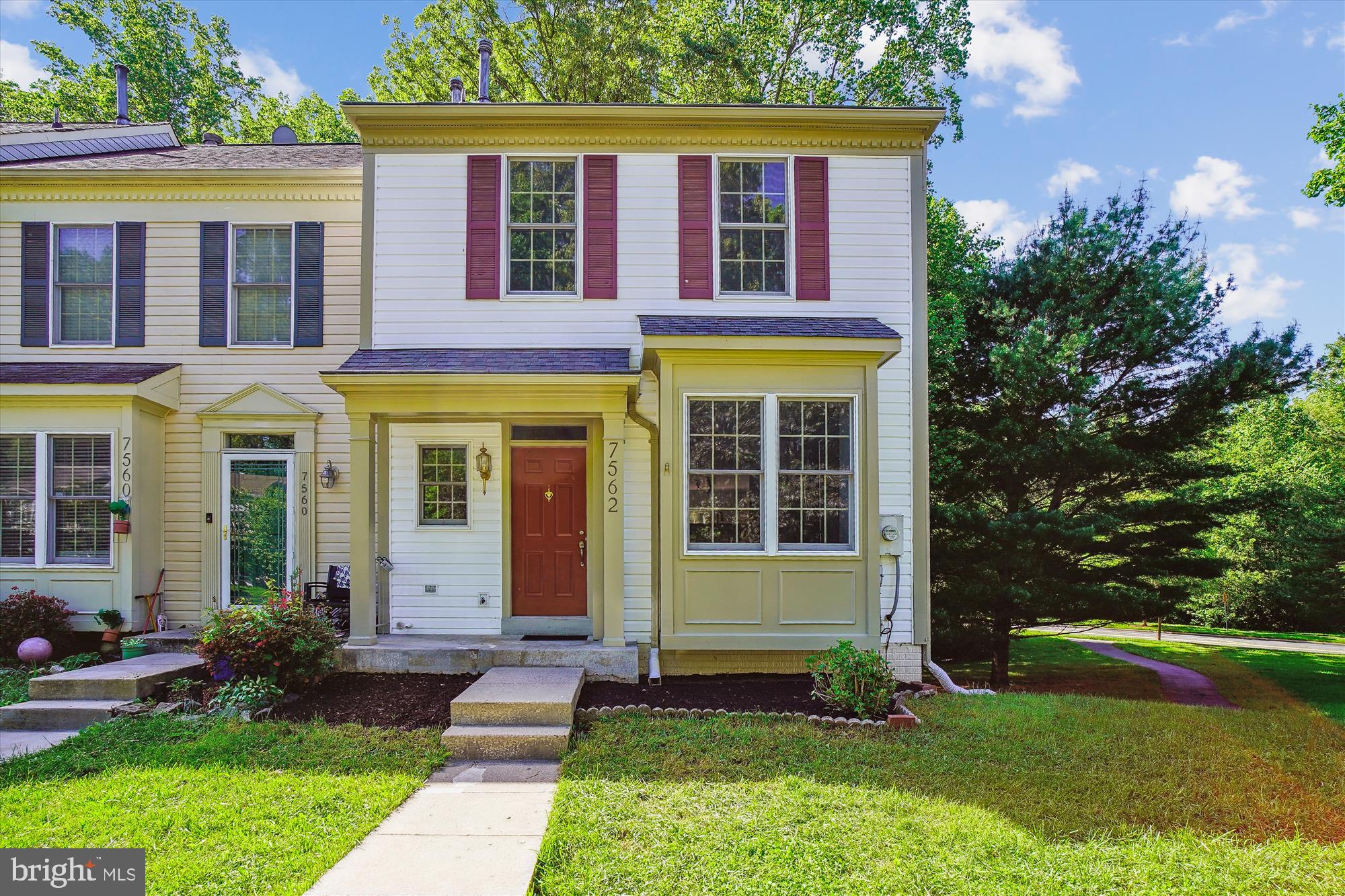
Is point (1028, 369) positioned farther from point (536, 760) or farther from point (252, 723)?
point (252, 723)

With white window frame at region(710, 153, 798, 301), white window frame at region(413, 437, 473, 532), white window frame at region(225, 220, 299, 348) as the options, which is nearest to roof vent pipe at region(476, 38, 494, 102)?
A: white window frame at region(225, 220, 299, 348)

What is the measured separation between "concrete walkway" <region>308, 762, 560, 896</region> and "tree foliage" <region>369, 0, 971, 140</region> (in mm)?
15217

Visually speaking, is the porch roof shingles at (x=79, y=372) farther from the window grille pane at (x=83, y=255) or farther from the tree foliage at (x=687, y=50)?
the tree foliage at (x=687, y=50)

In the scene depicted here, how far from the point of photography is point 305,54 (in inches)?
687

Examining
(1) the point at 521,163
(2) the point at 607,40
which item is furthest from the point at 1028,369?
(2) the point at 607,40

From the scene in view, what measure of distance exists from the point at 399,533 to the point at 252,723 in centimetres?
264

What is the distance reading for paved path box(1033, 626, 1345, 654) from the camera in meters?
15.1

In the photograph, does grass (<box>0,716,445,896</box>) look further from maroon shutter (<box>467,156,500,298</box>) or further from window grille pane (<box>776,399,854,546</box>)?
maroon shutter (<box>467,156,500,298</box>)

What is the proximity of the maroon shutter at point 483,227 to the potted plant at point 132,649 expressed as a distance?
5.20 meters

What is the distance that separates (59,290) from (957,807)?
11.2 metres

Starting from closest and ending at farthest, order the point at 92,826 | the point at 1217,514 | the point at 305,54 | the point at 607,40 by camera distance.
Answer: the point at 92,826, the point at 1217,514, the point at 607,40, the point at 305,54

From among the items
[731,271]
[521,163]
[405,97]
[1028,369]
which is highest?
[405,97]

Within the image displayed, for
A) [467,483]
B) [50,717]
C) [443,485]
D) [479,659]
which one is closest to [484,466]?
[467,483]

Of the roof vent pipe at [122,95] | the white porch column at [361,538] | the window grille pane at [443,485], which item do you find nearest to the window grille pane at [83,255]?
the roof vent pipe at [122,95]
